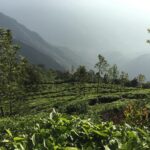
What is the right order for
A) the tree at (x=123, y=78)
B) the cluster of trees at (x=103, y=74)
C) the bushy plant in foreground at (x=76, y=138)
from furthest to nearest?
1. the tree at (x=123, y=78)
2. the cluster of trees at (x=103, y=74)
3. the bushy plant in foreground at (x=76, y=138)

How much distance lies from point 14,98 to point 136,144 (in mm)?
93409

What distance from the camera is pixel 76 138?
6.37m

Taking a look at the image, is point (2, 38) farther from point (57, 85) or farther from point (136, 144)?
point (57, 85)

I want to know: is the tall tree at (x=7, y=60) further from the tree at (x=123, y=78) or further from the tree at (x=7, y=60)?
the tree at (x=123, y=78)

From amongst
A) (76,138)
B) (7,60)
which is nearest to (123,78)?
(7,60)

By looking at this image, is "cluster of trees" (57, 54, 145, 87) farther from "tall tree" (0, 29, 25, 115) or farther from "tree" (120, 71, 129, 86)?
"tall tree" (0, 29, 25, 115)

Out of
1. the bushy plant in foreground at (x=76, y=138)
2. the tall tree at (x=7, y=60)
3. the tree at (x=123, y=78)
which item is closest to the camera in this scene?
the bushy plant in foreground at (x=76, y=138)

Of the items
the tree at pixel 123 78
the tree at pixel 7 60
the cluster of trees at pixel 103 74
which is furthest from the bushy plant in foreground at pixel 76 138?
the tree at pixel 123 78

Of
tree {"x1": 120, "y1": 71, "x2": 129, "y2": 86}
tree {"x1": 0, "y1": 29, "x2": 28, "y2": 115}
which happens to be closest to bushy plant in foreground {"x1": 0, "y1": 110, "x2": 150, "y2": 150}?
tree {"x1": 0, "y1": 29, "x2": 28, "y2": 115}

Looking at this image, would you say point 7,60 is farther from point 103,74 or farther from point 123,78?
point 103,74

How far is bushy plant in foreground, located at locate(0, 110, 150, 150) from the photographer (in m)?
5.80

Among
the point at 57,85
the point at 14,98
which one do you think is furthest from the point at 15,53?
the point at 57,85

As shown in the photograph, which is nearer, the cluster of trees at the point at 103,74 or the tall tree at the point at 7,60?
the tall tree at the point at 7,60

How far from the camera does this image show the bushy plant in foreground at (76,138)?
5.80 m
